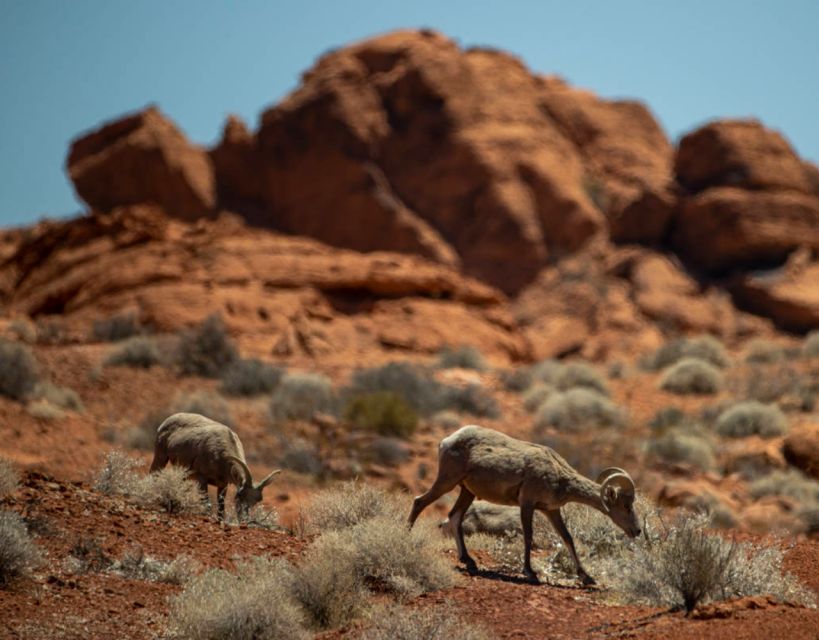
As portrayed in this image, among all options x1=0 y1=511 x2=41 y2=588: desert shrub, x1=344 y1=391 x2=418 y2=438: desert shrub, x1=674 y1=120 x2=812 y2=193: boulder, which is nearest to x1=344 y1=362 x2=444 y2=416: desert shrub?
x1=344 y1=391 x2=418 y2=438: desert shrub

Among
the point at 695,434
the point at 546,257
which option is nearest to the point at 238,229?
the point at 546,257

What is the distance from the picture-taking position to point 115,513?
32.0 feet

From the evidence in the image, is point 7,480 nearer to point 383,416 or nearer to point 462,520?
point 462,520

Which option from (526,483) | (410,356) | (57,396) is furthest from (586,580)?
(410,356)

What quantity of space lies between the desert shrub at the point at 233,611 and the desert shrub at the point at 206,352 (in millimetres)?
17420

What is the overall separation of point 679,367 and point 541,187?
659 inches

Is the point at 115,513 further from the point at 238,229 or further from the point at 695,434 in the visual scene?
the point at 238,229

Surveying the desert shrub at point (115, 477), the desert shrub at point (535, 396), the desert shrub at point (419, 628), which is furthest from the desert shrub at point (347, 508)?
the desert shrub at point (535, 396)

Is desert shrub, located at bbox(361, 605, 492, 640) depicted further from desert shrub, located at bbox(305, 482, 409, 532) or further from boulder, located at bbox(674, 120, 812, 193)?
boulder, located at bbox(674, 120, 812, 193)

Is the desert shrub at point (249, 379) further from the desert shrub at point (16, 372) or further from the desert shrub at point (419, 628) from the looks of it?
the desert shrub at point (419, 628)

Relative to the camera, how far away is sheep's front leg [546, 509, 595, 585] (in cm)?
917

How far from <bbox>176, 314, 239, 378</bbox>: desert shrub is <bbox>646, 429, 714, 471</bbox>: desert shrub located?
10239mm

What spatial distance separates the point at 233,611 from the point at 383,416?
1348cm

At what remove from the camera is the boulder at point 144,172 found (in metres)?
41.6
